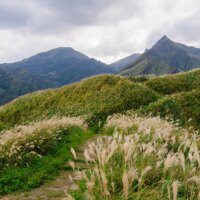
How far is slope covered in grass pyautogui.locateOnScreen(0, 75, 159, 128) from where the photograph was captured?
29.4 metres

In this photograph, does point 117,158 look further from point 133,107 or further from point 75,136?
point 133,107

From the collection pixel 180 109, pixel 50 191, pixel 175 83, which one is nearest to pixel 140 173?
pixel 50 191

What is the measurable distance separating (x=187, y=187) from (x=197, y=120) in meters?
20.3

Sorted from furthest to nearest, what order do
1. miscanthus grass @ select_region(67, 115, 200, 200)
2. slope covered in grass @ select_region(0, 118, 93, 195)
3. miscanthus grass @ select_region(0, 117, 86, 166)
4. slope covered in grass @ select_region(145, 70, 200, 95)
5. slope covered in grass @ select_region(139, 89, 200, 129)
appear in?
slope covered in grass @ select_region(145, 70, 200, 95) → slope covered in grass @ select_region(139, 89, 200, 129) → miscanthus grass @ select_region(0, 117, 86, 166) → slope covered in grass @ select_region(0, 118, 93, 195) → miscanthus grass @ select_region(67, 115, 200, 200)

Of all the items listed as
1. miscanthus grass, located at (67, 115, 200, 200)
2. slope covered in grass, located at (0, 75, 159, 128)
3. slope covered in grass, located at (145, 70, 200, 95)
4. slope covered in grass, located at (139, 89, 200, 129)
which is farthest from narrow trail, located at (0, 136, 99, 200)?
slope covered in grass, located at (145, 70, 200, 95)

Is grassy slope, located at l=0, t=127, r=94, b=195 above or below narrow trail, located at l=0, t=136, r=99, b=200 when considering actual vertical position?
above

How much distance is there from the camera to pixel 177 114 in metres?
26.5

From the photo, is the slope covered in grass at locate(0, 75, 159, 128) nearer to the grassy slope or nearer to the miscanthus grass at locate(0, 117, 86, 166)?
the miscanthus grass at locate(0, 117, 86, 166)

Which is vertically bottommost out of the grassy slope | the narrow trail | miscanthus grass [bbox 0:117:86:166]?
the narrow trail

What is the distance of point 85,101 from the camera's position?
104ft

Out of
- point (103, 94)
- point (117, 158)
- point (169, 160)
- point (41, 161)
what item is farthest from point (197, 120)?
point (169, 160)

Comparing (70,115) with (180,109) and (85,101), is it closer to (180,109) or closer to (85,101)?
(85,101)

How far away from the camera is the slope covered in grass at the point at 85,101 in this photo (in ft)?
96.4

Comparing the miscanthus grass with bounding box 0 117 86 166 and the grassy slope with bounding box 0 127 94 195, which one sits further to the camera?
the miscanthus grass with bounding box 0 117 86 166
